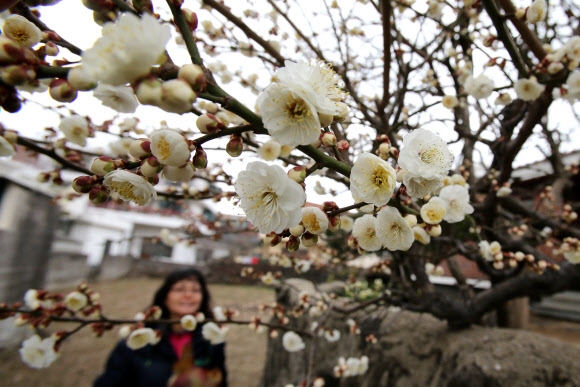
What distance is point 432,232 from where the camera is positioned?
0.90 metres

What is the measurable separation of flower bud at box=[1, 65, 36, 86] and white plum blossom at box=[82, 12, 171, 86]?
0.09m

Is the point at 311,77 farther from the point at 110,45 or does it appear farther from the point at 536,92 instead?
the point at 536,92

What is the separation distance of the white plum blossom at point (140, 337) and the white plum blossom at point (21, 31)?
162 cm

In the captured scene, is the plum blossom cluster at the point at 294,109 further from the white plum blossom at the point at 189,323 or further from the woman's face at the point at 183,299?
the woman's face at the point at 183,299

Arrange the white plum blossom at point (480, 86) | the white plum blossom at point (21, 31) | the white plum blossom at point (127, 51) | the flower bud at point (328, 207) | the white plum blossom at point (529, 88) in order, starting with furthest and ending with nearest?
the white plum blossom at point (480, 86) → the white plum blossom at point (529, 88) → the flower bud at point (328, 207) → the white plum blossom at point (21, 31) → the white plum blossom at point (127, 51)

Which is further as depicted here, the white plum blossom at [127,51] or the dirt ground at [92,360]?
the dirt ground at [92,360]

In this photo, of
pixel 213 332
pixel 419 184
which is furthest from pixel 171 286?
pixel 419 184

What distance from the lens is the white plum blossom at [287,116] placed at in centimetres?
60

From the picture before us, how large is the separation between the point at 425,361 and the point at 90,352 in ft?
19.0

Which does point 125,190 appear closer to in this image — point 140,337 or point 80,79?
point 80,79

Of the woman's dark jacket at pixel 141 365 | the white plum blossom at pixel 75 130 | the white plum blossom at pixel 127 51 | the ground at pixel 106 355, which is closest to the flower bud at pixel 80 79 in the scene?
the white plum blossom at pixel 127 51

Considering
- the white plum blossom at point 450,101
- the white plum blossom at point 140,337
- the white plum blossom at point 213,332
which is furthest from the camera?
the white plum blossom at point 213,332

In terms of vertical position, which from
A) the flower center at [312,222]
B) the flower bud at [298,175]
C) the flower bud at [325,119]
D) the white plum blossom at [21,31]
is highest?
the white plum blossom at [21,31]

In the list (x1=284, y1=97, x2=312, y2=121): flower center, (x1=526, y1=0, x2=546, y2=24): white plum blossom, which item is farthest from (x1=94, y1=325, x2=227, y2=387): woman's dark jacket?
(x1=526, y1=0, x2=546, y2=24): white plum blossom
